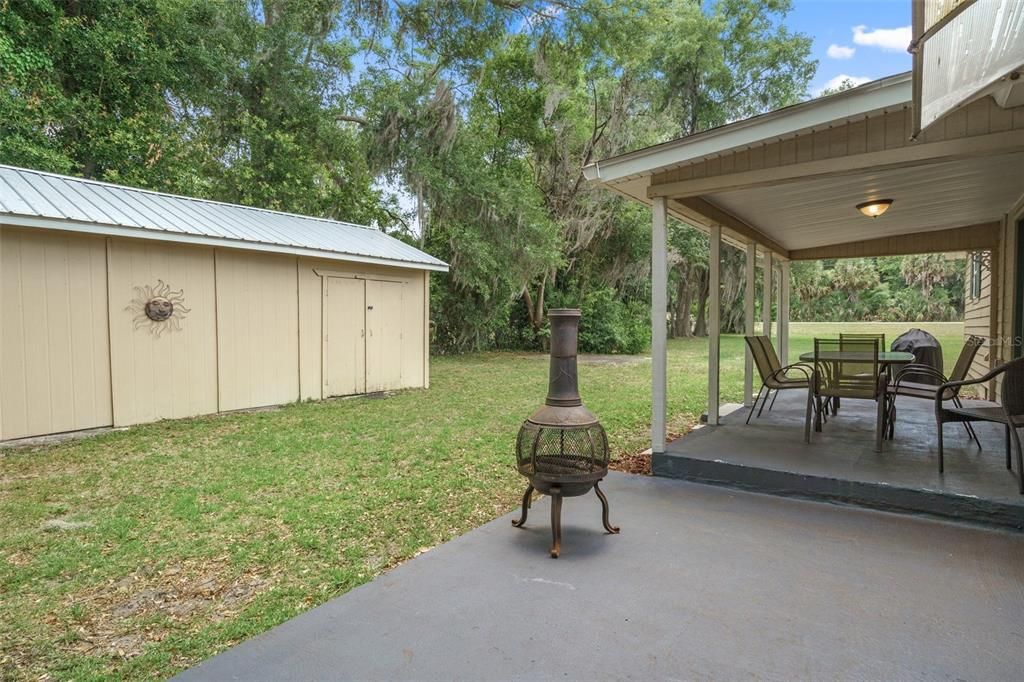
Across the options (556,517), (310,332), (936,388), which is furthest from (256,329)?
(936,388)

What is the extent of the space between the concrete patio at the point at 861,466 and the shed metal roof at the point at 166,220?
5.22m

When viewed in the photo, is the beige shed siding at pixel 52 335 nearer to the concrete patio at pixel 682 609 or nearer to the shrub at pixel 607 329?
the concrete patio at pixel 682 609

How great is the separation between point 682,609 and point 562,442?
1014 millimetres

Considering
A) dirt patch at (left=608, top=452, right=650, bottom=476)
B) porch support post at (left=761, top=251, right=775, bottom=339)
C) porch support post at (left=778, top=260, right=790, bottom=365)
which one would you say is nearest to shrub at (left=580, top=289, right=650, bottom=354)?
porch support post at (left=778, top=260, right=790, bottom=365)

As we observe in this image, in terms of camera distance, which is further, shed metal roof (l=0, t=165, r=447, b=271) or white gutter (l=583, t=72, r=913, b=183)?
shed metal roof (l=0, t=165, r=447, b=271)

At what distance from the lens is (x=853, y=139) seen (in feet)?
10.8

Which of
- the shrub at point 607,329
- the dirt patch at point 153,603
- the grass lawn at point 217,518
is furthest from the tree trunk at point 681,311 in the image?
the dirt patch at point 153,603

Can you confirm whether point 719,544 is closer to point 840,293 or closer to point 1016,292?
point 1016,292

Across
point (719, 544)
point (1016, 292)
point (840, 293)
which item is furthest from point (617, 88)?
point (840, 293)

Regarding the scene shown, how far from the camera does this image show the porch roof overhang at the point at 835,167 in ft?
9.83

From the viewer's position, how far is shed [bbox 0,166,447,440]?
521 cm

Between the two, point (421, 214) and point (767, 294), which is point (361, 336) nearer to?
point (421, 214)

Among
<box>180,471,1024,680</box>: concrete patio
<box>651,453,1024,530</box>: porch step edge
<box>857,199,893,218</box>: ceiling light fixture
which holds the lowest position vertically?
<box>180,471,1024,680</box>: concrete patio

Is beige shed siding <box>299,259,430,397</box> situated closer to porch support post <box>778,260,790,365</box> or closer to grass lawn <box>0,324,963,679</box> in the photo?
grass lawn <box>0,324,963,679</box>
